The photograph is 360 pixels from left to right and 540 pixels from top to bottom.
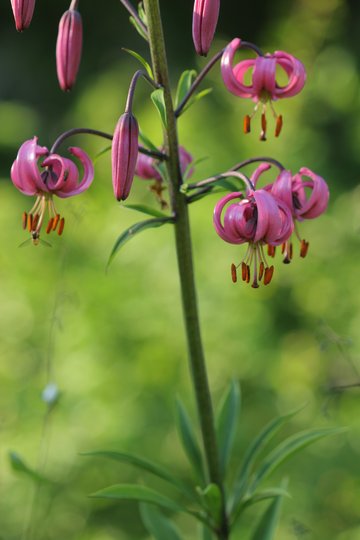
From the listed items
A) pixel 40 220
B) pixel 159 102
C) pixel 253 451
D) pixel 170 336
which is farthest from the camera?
pixel 170 336

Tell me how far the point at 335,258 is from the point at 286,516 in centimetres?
91

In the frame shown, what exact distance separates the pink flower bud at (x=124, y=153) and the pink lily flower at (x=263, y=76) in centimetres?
17

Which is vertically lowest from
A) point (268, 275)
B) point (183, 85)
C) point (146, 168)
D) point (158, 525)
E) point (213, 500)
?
point (158, 525)

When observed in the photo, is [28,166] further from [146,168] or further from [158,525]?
[158,525]

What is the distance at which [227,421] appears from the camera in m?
1.18

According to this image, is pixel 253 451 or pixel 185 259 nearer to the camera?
pixel 185 259

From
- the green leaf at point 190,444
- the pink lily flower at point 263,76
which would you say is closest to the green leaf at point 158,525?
the green leaf at point 190,444

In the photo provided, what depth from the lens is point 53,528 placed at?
165 centimetres

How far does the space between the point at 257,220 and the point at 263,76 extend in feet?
0.70

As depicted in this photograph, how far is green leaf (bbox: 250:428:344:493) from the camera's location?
100 cm

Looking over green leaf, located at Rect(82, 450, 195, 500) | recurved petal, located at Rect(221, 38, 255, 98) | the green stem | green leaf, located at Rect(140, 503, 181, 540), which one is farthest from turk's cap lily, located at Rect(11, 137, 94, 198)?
green leaf, located at Rect(140, 503, 181, 540)

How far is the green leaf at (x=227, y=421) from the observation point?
3.70 ft

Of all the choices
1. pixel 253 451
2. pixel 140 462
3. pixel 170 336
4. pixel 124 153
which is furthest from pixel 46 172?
pixel 170 336

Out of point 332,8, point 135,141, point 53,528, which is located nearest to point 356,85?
point 332,8
